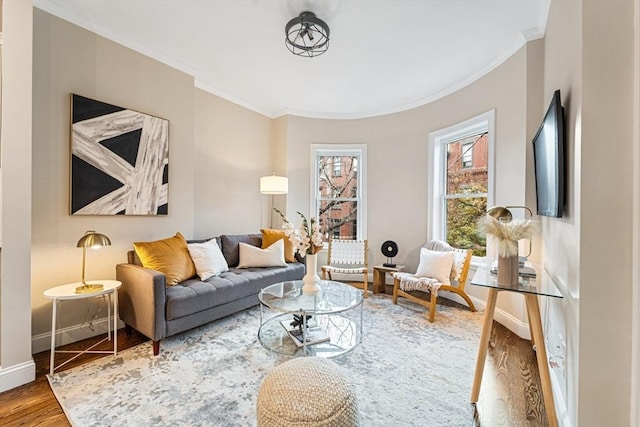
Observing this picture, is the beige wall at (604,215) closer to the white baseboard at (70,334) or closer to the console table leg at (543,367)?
the console table leg at (543,367)

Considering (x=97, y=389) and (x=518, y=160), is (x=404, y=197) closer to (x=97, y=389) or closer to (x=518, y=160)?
(x=518, y=160)

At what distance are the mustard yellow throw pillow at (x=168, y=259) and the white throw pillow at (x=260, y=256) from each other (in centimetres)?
67

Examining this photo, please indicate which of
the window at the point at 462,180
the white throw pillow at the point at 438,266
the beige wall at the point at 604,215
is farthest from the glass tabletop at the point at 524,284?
the window at the point at 462,180

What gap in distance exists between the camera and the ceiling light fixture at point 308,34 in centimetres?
223

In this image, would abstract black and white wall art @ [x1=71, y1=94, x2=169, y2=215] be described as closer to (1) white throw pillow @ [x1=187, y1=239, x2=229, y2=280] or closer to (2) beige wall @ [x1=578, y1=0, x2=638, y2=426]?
(1) white throw pillow @ [x1=187, y1=239, x2=229, y2=280]

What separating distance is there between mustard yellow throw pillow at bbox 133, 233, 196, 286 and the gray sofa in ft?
0.26

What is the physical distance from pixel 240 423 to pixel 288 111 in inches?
161

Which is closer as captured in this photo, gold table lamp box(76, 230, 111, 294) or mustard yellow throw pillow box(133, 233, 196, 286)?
gold table lamp box(76, 230, 111, 294)

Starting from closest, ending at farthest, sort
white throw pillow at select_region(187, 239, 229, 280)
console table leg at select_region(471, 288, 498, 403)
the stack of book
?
console table leg at select_region(471, 288, 498, 403)
the stack of book
white throw pillow at select_region(187, 239, 229, 280)

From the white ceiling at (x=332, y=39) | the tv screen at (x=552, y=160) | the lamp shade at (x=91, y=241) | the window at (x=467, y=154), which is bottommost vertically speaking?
the lamp shade at (x=91, y=241)

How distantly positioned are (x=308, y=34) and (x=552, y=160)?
2.14 m

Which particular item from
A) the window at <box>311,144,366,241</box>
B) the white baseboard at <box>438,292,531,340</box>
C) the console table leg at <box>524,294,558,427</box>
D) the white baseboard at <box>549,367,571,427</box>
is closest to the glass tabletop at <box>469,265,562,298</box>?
the console table leg at <box>524,294,558,427</box>

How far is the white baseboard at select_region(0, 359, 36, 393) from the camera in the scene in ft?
5.75

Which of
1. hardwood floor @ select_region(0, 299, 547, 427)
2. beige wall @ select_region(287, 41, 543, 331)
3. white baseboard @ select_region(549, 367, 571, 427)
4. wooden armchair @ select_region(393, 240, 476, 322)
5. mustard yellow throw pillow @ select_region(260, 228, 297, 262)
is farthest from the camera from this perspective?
mustard yellow throw pillow @ select_region(260, 228, 297, 262)
